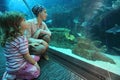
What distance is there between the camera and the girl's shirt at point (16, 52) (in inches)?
91.9

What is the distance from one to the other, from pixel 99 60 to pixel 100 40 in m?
0.30

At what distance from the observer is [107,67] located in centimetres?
286

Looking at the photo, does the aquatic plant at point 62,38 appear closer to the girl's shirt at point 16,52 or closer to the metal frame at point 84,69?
the metal frame at point 84,69

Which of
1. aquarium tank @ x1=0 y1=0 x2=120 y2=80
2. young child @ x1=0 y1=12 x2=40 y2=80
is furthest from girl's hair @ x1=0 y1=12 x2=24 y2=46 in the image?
aquarium tank @ x1=0 y1=0 x2=120 y2=80

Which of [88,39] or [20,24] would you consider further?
[88,39]

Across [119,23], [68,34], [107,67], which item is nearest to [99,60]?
[107,67]

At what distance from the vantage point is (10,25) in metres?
2.31

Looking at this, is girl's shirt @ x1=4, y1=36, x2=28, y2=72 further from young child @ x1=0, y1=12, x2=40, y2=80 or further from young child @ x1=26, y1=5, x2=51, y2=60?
young child @ x1=26, y1=5, x2=51, y2=60

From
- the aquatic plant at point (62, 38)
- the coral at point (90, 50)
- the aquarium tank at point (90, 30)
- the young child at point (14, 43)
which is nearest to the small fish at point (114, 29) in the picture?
the aquarium tank at point (90, 30)

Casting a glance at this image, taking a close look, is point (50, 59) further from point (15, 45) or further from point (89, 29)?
point (15, 45)

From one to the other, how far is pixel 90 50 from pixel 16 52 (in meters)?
1.24

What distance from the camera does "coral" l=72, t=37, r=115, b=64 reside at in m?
2.94

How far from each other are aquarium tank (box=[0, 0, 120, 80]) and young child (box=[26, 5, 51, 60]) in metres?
0.54

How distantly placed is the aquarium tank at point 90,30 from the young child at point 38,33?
1.78ft
